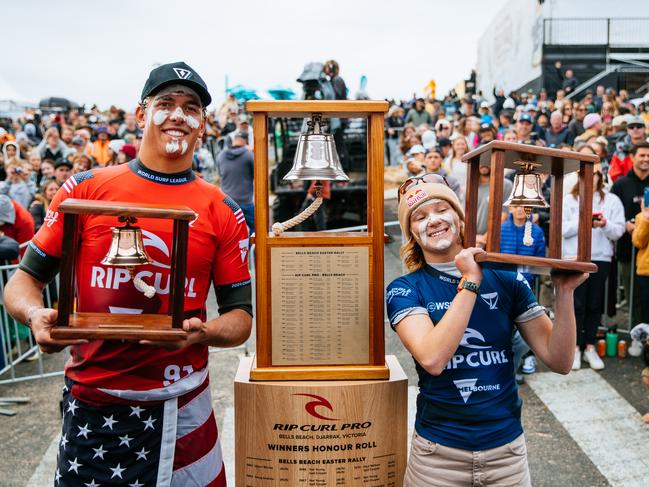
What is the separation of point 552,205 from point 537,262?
406 mm

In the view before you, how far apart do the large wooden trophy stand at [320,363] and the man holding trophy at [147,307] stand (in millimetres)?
336

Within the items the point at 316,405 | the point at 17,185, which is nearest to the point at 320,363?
the point at 316,405

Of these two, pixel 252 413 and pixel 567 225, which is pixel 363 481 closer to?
pixel 252 413

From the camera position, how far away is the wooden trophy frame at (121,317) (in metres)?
1.99

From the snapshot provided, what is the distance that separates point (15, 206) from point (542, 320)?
5644 millimetres

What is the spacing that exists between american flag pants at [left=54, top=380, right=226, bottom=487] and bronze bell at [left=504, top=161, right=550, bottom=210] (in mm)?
1565

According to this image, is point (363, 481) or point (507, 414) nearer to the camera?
point (507, 414)

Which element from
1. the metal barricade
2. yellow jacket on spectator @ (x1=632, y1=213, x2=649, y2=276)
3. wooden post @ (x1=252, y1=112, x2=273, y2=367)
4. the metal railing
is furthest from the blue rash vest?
the metal railing

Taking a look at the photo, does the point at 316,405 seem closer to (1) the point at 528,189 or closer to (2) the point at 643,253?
(1) the point at 528,189

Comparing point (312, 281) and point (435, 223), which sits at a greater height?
point (435, 223)

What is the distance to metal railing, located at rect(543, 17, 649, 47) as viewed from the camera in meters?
20.8

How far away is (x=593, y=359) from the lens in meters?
5.81

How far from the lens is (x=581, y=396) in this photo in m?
5.23

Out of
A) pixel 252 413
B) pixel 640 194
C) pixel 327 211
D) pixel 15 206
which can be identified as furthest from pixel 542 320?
pixel 327 211
